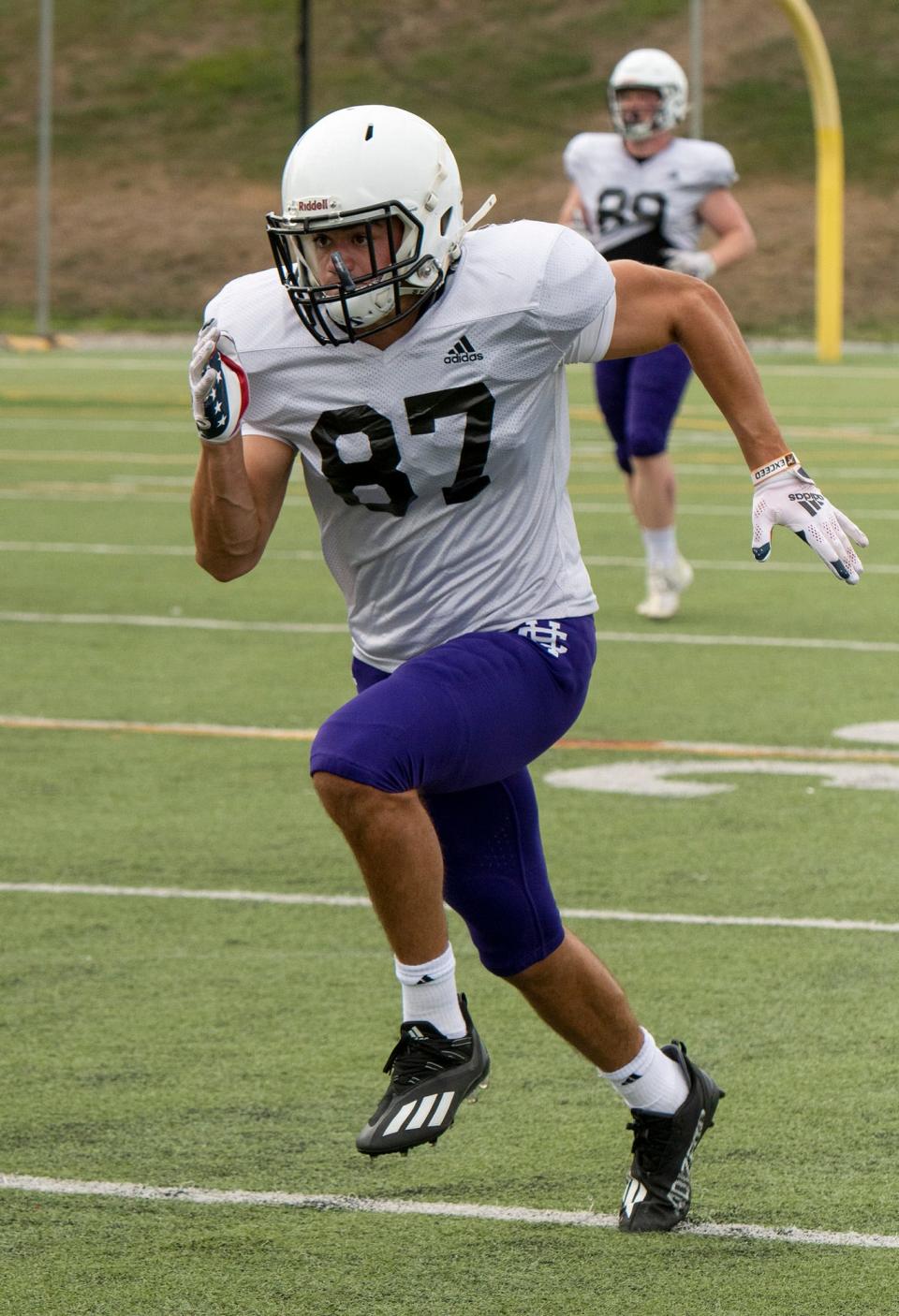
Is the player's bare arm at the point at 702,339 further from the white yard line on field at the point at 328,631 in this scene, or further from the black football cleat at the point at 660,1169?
the white yard line on field at the point at 328,631

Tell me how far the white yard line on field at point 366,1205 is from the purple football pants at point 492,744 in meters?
0.40

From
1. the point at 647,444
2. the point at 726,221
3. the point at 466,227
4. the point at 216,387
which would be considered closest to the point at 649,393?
the point at 647,444

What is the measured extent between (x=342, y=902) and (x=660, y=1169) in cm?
204

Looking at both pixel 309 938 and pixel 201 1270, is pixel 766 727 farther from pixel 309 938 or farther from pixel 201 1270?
pixel 201 1270

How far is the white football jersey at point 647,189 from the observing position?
32.1 feet

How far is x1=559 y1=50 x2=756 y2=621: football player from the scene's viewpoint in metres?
9.36

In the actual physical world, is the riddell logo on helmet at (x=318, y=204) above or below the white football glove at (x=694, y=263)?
above

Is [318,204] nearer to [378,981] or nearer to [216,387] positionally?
[216,387]

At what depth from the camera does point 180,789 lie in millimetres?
6789

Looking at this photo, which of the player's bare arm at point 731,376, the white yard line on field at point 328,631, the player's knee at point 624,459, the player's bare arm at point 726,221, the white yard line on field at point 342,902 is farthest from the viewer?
the player's bare arm at point 726,221

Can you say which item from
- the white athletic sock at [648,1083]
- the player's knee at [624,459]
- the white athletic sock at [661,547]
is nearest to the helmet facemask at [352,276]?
the white athletic sock at [648,1083]

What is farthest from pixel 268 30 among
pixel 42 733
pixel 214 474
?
pixel 214 474

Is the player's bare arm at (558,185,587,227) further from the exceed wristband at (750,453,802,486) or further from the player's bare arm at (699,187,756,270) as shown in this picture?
the exceed wristband at (750,453,802,486)

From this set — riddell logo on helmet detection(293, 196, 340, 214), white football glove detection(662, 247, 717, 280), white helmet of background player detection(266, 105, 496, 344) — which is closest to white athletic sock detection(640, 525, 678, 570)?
white football glove detection(662, 247, 717, 280)
